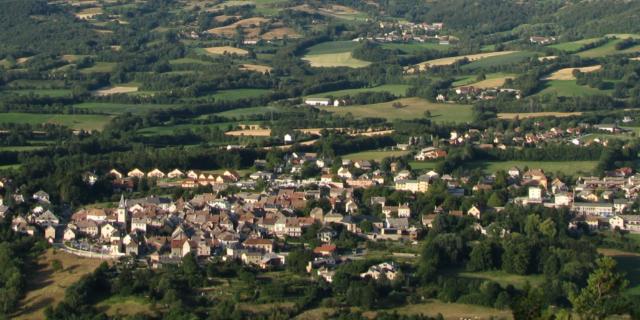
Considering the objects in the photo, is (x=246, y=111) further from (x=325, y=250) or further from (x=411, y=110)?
(x=325, y=250)

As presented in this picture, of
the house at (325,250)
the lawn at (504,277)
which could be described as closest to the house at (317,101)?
the house at (325,250)

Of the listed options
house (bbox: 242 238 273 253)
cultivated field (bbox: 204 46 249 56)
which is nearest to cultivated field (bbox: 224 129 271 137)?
house (bbox: 242 238 273 253)

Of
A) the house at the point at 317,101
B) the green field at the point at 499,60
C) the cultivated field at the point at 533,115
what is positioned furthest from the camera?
the green field at the point at 499,60

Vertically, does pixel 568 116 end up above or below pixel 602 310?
below

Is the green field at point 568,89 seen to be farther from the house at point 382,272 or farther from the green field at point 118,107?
the house at point 382,272

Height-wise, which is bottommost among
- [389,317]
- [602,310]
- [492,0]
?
[492,0]

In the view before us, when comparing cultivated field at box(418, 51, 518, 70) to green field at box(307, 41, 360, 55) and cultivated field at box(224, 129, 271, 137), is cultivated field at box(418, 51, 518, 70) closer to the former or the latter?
green field at box(307, 41, 360, 55)

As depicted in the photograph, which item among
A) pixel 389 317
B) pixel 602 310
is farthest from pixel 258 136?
pixel 602 310

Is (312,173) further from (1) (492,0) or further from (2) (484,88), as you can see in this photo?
(1) (492,0)
